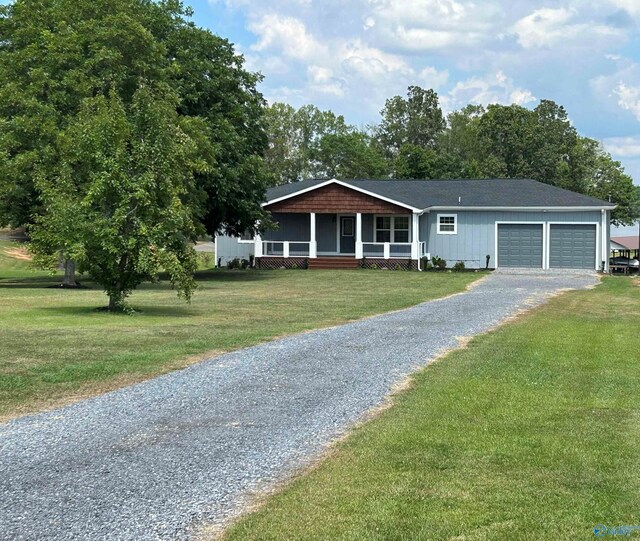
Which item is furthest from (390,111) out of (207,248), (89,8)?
(89,8)

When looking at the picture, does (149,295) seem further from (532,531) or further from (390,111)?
(390,111)

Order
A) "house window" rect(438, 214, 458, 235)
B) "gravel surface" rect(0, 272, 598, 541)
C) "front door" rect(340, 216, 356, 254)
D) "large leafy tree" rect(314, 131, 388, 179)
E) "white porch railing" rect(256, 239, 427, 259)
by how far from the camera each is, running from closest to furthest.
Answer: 1. "gravel surface" rect(0, 272, 598, 541)
2. "white porch railing" rect(256, 239, 427, 259)
3. "house window" rect(438, 214, 458, 235)
4. "front door" rect(340, 216, 356, 254)
5. "large leafy tree" rect(314, 131, 388, 179)

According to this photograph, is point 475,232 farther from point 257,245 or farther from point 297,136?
point 297,136

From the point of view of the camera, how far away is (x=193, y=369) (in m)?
10.2

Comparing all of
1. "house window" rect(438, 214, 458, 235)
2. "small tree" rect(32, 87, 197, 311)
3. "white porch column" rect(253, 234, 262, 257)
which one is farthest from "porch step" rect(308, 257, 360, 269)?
"small tree" rect(32, 87, 197, 311)

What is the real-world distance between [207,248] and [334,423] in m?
61.3

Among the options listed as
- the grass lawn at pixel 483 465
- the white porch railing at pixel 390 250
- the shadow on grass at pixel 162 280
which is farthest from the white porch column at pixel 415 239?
the grass lawn at pixel 483 465

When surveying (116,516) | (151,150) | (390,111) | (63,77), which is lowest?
(116,516)

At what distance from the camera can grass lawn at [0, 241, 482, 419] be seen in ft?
31.2

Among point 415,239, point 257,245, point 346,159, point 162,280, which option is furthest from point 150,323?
point 346,159

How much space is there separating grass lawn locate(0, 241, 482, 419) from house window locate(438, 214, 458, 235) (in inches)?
245

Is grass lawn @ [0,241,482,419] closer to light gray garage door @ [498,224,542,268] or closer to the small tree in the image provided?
the small tree

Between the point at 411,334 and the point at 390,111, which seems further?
the point at 390,111

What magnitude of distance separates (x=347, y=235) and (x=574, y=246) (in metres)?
10.5
